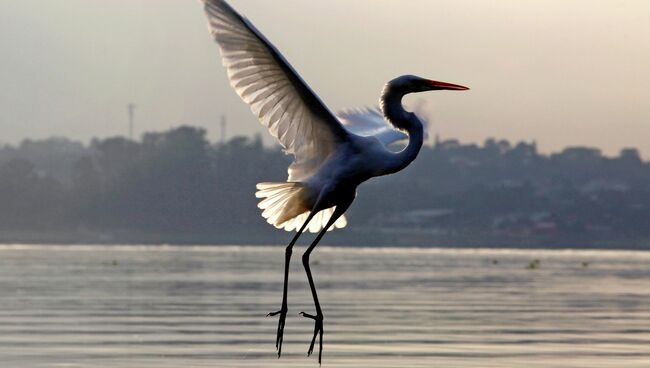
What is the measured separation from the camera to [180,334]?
22.1m

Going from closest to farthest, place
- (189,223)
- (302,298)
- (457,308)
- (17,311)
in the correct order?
(17,311) < (457,308) < (302,298) < (189,223)

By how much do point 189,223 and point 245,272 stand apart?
120 m

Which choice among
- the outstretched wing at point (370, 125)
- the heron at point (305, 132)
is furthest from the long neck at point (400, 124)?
the outstretched wing at point (370, 125)

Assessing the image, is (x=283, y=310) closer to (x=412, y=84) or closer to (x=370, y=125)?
(x=412, y=84)

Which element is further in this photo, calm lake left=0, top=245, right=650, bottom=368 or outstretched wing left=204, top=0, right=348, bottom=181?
calm lake left=0, top=245, right=650, bottom=368

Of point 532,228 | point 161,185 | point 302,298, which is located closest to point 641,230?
point 532,228

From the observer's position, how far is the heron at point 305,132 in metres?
18.9

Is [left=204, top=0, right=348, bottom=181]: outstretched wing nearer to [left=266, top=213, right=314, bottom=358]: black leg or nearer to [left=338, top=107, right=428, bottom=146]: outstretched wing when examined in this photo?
[left=266, top=213, right=314, bottom=358]: black leg

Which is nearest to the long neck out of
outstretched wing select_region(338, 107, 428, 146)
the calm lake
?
outstretched wing select_region(338, 107, 428, 146)

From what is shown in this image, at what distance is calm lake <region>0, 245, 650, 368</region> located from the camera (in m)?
19.0

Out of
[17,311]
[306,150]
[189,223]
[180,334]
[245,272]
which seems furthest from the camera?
[189,223]

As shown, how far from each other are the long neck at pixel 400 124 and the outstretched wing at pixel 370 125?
160cm

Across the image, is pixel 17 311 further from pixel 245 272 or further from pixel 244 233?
pixel 244 233

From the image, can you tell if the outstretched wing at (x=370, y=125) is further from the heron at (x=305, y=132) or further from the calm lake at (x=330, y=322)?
the calm lake at (x=330, y=322)
